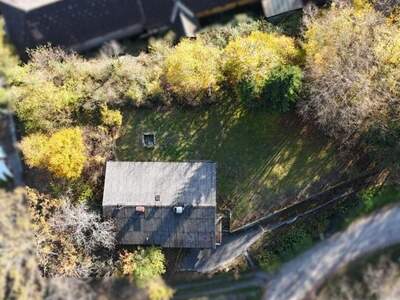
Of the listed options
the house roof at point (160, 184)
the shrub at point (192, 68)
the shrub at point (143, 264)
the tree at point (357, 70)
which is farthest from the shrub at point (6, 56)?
the tree at point (357, 70)

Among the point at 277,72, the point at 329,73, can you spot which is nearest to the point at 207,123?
the point at 277,72

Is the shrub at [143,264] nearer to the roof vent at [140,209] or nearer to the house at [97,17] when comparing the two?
the roof vent at [140,209]

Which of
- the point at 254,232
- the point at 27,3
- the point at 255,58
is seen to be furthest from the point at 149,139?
the point at 27,3

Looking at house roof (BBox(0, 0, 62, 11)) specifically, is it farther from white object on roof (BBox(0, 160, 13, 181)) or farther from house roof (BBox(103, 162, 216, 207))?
house roof (BBox(103, 162, 216, 207))

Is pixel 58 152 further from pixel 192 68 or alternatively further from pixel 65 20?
pixel 192 68

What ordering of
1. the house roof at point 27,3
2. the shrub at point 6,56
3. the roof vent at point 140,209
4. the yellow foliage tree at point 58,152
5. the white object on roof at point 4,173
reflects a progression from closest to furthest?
1. the yellow foliage tree at point 58,152
2. the roof vent at point 140,209
3. the house roof at point 27,3
4. the shrub at point 6,56
5. the white object on roof at point 4,173

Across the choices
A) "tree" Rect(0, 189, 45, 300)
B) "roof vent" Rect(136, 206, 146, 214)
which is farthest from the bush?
"tree" Rect(0, 189, 45, 300)
